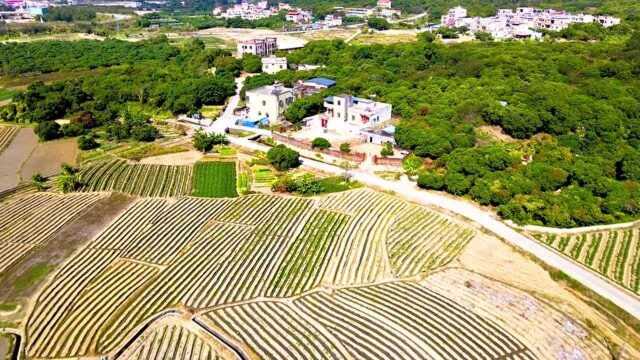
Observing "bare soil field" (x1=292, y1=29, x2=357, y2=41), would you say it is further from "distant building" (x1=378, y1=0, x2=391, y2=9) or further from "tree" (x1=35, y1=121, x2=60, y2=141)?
"tree" (x1=35, y1=121, x2=60, y2=141)

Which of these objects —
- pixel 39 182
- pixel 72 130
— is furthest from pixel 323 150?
pixel 72 130

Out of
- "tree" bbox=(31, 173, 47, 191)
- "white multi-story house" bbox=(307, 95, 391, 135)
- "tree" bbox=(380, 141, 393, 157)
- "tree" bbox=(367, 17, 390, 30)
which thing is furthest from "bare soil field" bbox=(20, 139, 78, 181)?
"tree" bbox=(367, 17, 390, 30)

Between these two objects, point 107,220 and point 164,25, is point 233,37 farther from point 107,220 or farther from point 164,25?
point 107,220

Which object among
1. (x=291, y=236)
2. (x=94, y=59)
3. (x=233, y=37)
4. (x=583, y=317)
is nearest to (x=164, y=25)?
(x=233, y=37)

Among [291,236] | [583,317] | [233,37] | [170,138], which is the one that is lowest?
[583,317]

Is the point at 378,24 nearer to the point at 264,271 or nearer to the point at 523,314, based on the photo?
the point at 264,271

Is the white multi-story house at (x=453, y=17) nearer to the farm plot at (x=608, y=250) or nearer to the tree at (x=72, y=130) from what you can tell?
the tree at (x=72, y=130)

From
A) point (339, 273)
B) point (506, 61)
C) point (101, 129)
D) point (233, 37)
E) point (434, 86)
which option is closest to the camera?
point (339, 273)

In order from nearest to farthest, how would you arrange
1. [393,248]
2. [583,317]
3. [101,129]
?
[583,317] < [393,248] < [101,129]
